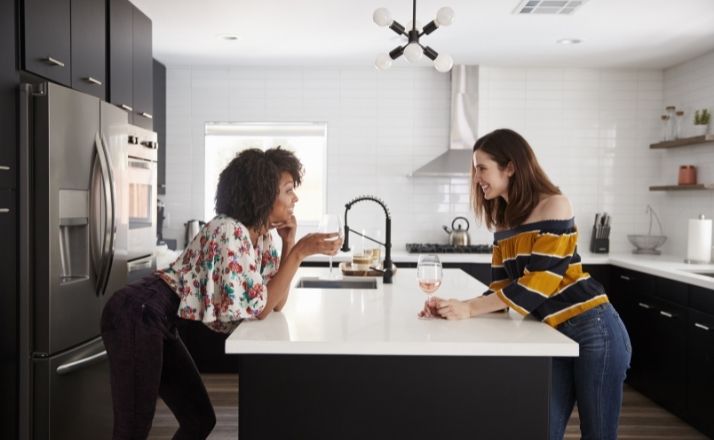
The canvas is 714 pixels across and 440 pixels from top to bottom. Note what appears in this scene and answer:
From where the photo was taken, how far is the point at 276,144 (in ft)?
18.5

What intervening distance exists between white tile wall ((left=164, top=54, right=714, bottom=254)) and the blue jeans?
3635 mm

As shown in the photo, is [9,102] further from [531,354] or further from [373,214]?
[373,214]

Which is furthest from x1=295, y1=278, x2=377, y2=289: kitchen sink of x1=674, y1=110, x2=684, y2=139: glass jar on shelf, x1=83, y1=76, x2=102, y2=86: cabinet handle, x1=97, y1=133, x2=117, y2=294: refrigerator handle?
x1=674, y1=110, x2=684, y2=139: glass jar on shelf

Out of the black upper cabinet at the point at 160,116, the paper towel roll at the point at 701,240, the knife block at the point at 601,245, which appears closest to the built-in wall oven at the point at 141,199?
the black upper cabinet at the point at 160,116

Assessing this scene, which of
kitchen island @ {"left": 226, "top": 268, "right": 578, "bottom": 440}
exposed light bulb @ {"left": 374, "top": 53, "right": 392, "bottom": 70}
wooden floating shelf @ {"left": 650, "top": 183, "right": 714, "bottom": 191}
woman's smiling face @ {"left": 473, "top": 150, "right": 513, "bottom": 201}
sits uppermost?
exposed light bulb @ {"left": 374, "top": 53, "right": 392, "bottom": 70}

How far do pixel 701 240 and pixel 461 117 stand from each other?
2.05 meters

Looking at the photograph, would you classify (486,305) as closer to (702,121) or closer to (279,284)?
(279,284)

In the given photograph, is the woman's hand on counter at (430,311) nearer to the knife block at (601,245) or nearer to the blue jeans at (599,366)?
the blue jeans at (599,366)

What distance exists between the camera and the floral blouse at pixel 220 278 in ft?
6.09

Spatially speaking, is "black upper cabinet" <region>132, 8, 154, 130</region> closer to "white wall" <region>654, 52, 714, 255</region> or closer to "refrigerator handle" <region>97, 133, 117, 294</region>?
"refrigerator handle" <region>97, 133, 117, 294</region>

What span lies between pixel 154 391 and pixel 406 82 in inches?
160

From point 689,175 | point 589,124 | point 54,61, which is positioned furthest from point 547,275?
point 589,124

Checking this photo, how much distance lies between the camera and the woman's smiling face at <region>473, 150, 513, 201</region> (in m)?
2.04

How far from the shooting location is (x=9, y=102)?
2541 mm
